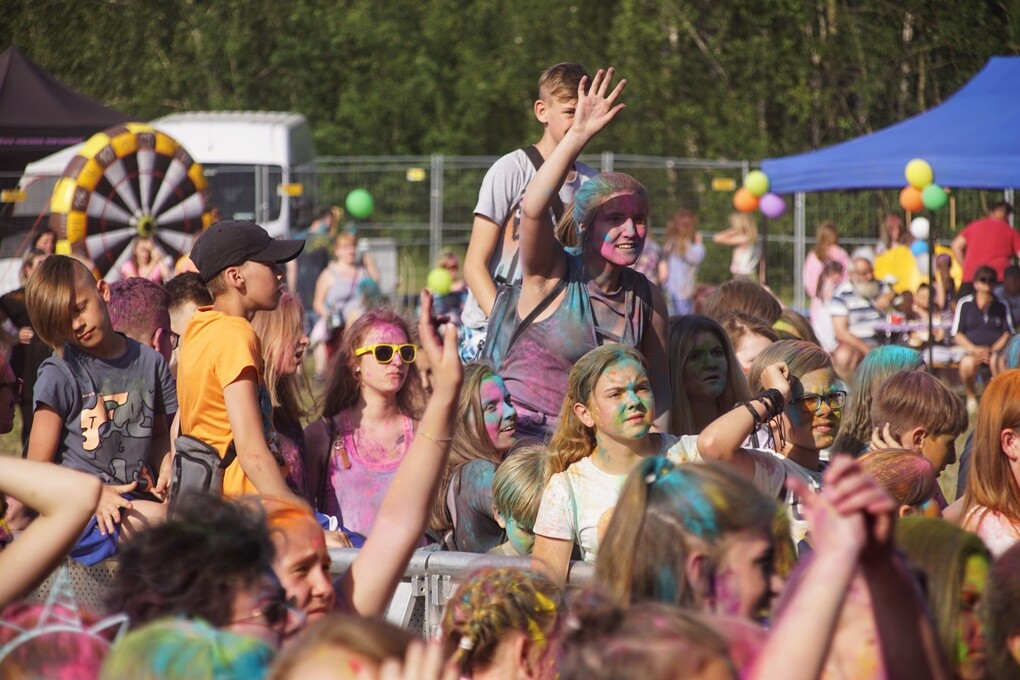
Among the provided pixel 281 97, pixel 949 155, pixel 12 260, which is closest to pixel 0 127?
pixel 12 260

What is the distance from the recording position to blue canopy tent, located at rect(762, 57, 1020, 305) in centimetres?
1297

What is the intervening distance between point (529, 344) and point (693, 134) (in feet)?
81.1

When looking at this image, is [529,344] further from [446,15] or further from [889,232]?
[446,15]

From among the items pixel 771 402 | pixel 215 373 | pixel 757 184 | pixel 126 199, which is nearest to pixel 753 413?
pixel 771 402

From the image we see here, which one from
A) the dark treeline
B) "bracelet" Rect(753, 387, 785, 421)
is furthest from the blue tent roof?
"bracelet" Rect(753, 387, 785, 421)

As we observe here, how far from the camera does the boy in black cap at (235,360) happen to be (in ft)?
13.8

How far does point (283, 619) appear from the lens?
2.46m

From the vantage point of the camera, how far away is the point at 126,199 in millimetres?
11344

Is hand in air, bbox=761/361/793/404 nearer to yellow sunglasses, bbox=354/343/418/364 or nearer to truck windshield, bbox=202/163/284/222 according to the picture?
yellow sunglasses, bbox=354/343/418/364

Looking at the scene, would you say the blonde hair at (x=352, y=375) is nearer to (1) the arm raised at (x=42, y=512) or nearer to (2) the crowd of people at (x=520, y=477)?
(2) the crowd of people at (x=520, y=477)

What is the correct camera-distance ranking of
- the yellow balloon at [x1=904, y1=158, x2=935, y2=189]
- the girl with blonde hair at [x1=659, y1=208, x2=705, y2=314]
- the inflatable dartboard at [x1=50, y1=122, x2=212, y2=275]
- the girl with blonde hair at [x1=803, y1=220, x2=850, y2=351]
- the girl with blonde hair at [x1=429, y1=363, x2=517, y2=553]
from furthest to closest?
the girl with blonde hair at [x1=659, y1=208, x2=705, y2=314] < the girl with blonde hair at [x1=803, y1=220, x2=850, y2=351] < the yellow balloon at [x1=904, y1=158, x2=935, y2=189] < the inflatable dartboard at [x1=50, y1=122, x2=212, y2=275] < the girl with blonde hair at [x1=429, y1=363, x2=517, y2=553]

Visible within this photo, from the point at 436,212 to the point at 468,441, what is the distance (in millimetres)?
16994

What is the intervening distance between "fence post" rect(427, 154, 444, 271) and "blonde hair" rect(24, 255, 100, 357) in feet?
54.3

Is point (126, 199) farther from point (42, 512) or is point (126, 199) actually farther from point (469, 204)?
point (469, 204)
